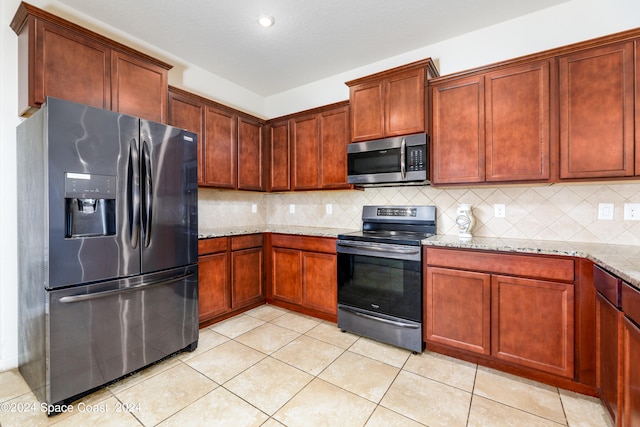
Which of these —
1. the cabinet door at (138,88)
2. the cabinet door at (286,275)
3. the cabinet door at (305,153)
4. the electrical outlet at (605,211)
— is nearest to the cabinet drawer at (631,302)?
the electrical outlet at (605,211)

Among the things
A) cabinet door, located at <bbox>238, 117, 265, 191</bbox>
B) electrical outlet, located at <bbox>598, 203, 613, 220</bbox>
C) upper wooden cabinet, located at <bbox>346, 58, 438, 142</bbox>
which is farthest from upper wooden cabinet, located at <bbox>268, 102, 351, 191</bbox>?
electrical outlet, located at <bbox>598, 203, 613, 220</bbox>

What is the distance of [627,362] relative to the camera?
1250 millimetres

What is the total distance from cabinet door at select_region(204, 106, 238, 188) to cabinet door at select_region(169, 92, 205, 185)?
2.2 inches

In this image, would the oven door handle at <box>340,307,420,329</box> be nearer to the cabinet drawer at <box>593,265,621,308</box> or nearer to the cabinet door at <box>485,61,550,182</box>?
the cabinet drawer at <box>593,265,621,308</box>

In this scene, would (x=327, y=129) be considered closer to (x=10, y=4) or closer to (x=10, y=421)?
(x=10, y=4)

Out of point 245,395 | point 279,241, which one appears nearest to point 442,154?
point 279,241

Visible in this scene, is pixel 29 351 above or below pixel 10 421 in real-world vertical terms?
above

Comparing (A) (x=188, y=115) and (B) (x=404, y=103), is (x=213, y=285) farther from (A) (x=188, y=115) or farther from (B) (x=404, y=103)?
(B) (x=404, y=103)

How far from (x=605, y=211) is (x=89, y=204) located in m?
3.61

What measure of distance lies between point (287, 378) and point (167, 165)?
5.86 feet

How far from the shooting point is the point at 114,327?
6.11 feet

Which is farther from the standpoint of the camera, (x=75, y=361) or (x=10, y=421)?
(x=75, y=361)

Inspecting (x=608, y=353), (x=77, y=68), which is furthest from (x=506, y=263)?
(x=77, y=68)

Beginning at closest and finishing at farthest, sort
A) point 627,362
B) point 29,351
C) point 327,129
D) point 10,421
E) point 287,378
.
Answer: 1. point 627,362
2. point 10,421
3. point 29,351
4. point 287,378
5. point 327,129
